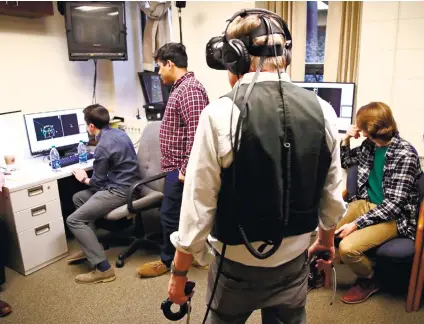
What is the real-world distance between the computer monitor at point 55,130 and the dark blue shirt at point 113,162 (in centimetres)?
73

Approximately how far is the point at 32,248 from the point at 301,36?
8.51 feet

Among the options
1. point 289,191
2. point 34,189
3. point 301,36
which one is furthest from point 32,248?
point 301,36

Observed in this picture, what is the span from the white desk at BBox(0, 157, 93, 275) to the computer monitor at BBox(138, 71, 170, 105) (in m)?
1.32

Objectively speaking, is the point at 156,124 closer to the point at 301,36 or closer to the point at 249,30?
the point at 301,36

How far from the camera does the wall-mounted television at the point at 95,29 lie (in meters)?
3.15

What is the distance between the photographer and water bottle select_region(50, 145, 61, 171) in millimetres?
2732

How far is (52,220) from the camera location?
103 inches

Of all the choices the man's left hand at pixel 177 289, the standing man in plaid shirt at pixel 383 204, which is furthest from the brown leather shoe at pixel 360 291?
the man's left hand at pixel 177 289

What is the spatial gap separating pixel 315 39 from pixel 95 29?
190 cm

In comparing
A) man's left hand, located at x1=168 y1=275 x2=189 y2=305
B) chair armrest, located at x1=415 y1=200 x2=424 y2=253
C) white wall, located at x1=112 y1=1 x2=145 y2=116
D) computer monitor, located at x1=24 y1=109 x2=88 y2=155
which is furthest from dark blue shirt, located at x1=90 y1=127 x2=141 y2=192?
chair armrest, located at x1=415 y1=200 x2=424 y2=253

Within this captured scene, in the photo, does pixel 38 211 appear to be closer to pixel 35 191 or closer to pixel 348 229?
pixel 35 191

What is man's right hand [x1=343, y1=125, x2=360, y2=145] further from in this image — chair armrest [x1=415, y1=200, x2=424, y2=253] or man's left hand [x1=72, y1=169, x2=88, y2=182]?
man's left hand [x1=72, y1=169, x2=88, y2=182]

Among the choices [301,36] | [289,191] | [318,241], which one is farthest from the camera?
[301,36]

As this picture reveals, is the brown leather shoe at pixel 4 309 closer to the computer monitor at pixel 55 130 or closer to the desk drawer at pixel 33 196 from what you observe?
the desk drawer at pixel 33 196
